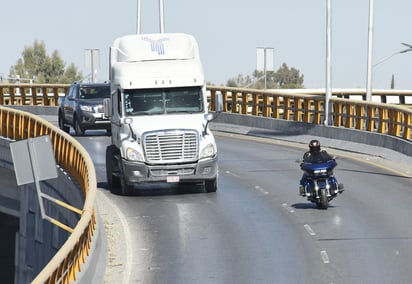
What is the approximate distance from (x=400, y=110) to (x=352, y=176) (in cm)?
553

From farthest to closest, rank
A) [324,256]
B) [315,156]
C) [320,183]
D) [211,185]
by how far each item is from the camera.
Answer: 1. [211,185]
2. [315,156]
3. [320,183]
4. [324,256]

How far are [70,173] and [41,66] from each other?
134 meters

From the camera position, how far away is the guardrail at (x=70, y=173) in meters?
12.9

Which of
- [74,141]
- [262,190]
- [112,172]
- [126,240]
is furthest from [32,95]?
[126,240]

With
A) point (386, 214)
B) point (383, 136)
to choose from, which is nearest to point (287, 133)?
point (383, 136)

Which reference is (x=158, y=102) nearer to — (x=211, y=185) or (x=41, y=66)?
(x=211, y=185)

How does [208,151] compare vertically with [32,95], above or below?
above

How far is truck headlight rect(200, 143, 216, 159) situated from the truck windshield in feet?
2.82

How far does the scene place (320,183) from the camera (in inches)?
903

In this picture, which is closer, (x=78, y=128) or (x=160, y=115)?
(x=160, y=115)

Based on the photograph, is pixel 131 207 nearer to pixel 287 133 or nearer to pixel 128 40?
pixel 128 40

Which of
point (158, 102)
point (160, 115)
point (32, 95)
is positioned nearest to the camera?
point (160, 115)

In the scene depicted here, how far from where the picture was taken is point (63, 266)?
1316 cm

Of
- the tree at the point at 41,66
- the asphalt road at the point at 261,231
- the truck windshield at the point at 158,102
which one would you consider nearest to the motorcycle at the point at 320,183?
the asphalt road at the point at 261,231
